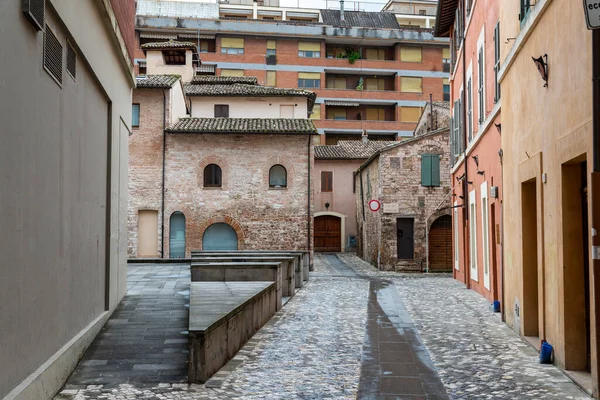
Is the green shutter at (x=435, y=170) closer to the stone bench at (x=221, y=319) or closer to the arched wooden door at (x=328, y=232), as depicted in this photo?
the arched wooden door at (x=328, y=232)

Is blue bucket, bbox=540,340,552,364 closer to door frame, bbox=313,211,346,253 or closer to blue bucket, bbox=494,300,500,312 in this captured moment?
blue bucket, bbox=494,300,500,312

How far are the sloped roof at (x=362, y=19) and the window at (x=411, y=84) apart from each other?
265 inches

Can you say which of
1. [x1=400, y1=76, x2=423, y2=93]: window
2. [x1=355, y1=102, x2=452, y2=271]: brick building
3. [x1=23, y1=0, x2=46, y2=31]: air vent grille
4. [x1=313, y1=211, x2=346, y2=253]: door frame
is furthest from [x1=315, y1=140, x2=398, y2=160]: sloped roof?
[x1=23, y1=0, x2=46, y2=31]: air vent grille

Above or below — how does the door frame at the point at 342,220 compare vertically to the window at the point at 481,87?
below

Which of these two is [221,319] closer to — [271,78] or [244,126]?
[244,126]

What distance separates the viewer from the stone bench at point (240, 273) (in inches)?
512

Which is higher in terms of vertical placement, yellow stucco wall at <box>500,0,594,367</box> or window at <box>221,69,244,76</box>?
window at <box>221,69,244,76</box>

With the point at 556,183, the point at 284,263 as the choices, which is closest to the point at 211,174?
the point at 284,263

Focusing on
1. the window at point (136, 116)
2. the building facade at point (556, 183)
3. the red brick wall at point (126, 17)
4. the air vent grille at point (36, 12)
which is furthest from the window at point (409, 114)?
the air vent grille at point (36, 12)

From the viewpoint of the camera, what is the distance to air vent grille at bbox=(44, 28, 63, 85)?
20.4 feet

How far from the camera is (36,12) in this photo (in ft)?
18.4

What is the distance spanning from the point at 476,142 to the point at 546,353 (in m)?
9.08

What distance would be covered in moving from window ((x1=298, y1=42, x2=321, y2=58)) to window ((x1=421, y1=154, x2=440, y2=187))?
29.1m

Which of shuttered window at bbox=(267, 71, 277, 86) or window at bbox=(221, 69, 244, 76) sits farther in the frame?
shuttered window at bbox=(267, 71, 277, 86)
